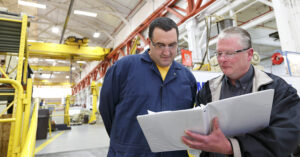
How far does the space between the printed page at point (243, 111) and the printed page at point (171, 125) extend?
0.08 meters

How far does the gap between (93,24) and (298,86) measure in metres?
12.0

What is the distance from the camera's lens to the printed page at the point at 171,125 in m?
0.86

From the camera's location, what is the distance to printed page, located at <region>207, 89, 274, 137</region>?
0.89m

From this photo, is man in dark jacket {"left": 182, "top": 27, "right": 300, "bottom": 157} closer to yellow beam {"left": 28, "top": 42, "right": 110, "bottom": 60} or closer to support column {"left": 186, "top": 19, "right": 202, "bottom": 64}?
support column {"left": 186, "top": 19, "right": 202, "bottom": 64}

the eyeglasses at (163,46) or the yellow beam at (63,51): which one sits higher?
the yellow beam at (63,51)

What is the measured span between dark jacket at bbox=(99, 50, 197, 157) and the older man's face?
37cm

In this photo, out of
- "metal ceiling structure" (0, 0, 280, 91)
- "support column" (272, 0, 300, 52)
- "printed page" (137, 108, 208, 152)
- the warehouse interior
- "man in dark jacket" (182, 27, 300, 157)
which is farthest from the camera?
"metal ceiling structure" (0, 0, 280, 91)

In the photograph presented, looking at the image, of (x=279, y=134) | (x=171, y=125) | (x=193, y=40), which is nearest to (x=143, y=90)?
(x=171, y=125)

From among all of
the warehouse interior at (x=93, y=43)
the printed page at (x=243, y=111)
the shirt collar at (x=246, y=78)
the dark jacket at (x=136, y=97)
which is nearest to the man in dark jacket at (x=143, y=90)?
the dark jacket at (x=136, y=97)

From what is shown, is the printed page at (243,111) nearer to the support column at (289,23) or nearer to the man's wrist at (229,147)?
the man's wrist at (229,147)

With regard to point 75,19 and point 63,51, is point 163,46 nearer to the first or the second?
point 63,51

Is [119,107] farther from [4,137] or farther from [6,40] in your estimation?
[6,40]

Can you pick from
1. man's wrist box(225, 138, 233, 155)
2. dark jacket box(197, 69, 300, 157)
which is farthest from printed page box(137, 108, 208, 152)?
dark jacket box(197, 69, 300, 157)

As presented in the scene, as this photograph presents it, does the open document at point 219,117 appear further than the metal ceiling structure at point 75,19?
No
